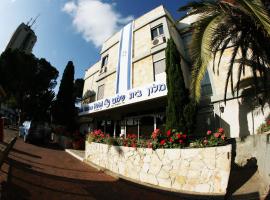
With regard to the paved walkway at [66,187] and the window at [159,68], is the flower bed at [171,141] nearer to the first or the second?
the paved walkway at [66,187]

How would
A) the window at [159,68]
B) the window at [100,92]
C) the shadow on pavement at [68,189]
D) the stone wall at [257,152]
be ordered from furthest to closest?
1. the window at [100,92]
2. the window at [159,68]
3. the stone wall at [257,152]
4. the shadow on pavement at [68,189]

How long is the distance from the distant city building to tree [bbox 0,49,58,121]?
79.0 meters

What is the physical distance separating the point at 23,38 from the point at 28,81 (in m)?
89.1

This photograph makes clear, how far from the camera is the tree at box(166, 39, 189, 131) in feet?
37.6

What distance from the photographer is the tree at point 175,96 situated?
37.6ft

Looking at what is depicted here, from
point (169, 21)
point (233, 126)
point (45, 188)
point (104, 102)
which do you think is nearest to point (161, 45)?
point (169, 21)

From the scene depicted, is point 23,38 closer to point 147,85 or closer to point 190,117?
point 147,85

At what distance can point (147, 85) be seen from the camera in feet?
45.7

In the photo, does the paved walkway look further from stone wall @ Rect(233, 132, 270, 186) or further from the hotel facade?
the hotel facade

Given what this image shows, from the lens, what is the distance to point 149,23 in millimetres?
18875

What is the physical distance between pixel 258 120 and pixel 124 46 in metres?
12.3

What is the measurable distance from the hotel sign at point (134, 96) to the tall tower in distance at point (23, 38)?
101737 millimetres

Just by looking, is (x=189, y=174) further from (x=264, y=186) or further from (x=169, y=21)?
(x=169, y=21)

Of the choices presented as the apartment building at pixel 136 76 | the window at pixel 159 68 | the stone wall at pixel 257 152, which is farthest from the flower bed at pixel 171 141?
the window at pixel 159 68
